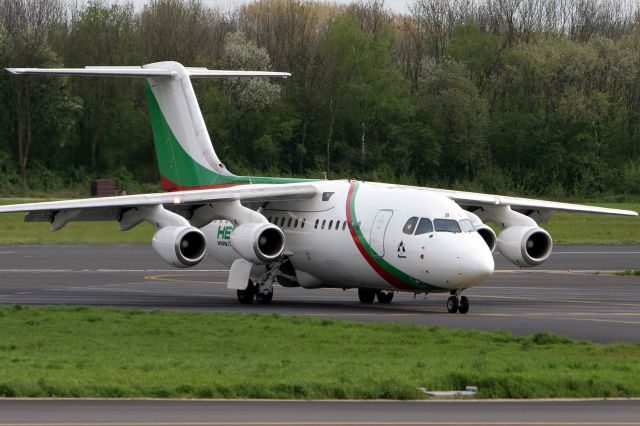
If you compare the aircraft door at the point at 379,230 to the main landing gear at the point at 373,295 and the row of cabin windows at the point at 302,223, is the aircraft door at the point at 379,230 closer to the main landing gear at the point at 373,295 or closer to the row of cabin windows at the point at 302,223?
the row of cabin windows at the point at 302,223

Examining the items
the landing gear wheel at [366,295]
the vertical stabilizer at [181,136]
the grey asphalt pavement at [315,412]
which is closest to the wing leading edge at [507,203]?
the landing gear wheel at [366,295]

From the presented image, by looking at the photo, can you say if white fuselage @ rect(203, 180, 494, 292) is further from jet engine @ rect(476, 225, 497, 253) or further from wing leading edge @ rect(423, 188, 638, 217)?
wing leading edge @ rect(423, 188, 638, 217)

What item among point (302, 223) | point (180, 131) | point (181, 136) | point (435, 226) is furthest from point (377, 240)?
point (180, 131)

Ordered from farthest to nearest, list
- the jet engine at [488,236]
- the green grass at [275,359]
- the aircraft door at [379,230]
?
the jet engine at [488,236] < the aircraft door at [379,230] < the green grass at [275,359]

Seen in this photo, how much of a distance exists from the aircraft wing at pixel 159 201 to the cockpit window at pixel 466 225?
481 centimetres

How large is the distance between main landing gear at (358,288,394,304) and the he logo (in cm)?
376

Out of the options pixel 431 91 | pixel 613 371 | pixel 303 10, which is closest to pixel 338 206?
pixel 613 371

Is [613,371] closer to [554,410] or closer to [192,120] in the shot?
[554,410]

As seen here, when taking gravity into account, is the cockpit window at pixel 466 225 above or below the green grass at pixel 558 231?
above

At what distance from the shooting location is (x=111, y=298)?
35.3 m

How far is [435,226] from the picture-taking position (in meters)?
30.8

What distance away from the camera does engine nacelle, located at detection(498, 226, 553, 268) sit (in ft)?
113

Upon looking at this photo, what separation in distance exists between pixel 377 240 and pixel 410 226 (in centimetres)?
97

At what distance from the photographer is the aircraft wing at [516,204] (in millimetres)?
35125
